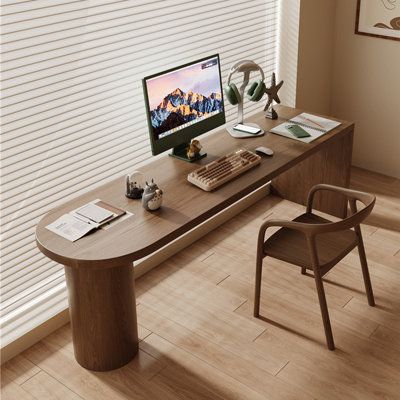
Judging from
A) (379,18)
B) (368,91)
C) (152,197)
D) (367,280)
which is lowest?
(367,280)

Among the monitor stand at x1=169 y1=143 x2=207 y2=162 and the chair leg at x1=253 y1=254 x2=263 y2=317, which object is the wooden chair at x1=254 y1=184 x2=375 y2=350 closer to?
the chair leg at x1=253 y1=254 x2=263 y2=317

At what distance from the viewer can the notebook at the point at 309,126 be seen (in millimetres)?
3734

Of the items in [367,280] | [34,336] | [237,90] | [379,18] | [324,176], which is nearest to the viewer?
[34,336]

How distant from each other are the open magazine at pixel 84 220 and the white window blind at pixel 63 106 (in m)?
0.35

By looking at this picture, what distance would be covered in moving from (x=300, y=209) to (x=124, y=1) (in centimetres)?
184

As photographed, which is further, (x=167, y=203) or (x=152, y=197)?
(x=167, y=203)

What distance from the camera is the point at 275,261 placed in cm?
389

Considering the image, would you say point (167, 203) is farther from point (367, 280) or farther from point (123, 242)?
point (367, 280)

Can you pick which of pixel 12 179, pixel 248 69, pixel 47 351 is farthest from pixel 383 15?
pixel 47 351

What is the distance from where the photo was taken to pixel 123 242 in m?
2.75

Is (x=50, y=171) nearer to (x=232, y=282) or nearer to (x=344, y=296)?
(x=232, y=282)

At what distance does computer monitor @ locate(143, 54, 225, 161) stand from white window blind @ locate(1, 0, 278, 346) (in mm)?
294

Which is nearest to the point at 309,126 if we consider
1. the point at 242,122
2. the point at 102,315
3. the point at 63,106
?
the point at 242,122

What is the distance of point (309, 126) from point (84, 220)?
156 cm
